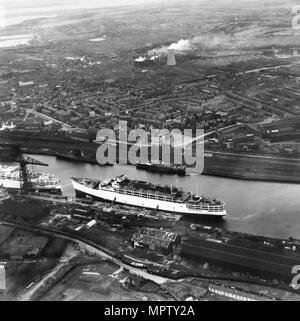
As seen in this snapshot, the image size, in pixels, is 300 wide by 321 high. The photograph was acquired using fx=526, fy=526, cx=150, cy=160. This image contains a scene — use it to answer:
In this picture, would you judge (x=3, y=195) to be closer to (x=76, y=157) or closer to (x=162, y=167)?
(x=76, y=157)

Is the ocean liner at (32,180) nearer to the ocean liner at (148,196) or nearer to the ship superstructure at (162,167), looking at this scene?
the ocean liner at (148,196)

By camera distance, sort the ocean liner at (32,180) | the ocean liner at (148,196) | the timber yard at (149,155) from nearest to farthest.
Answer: the timber yard at (149,155)
the ocean liner at (148,196)
the ocean liner at (32,180)

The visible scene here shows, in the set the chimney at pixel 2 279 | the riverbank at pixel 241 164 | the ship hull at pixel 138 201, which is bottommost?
the ship hull at pixel 138 201

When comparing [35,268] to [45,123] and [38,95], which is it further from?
[38,95]

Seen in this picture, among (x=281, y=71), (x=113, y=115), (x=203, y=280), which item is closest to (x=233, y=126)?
(x=113, y=115)

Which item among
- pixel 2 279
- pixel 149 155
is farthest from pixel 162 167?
pixel 2 279

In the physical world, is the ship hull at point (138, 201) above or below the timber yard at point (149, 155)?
below

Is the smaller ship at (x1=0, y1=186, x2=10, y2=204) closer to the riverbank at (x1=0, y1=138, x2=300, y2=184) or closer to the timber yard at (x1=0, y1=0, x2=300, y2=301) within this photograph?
the timber yard at (x1=0, y1=0, x2=300, y2=301)

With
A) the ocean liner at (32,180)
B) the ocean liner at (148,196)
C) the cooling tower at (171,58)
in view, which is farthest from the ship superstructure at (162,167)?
the cooling tower at (171,58)
